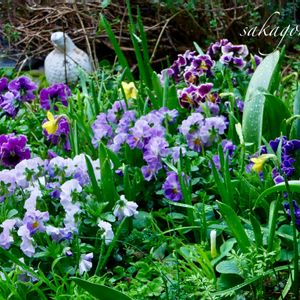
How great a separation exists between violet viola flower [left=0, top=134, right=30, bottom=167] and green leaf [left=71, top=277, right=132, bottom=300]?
2.62ft

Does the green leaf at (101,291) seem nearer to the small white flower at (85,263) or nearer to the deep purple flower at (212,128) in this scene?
the small white flower at (85,263)

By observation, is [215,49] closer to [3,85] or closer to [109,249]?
[3,85]

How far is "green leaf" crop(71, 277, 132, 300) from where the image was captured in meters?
1.64

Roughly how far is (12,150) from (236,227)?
826mm

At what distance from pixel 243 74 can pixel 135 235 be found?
114 cm

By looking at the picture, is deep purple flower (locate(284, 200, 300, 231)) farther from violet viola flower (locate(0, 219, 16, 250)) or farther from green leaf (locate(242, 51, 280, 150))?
violet viola flower (locate(0, 219, 16, 250))

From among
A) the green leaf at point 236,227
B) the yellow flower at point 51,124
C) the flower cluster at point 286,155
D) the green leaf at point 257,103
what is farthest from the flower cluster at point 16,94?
the green leaf at point 236,227

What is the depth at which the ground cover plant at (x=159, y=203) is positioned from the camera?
1.87m

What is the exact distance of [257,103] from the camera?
247 centimetres

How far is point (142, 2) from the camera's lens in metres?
4.76

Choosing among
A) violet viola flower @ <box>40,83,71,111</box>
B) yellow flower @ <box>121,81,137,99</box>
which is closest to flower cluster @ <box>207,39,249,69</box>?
yellow flower @ <box>121,81,137,99</box>

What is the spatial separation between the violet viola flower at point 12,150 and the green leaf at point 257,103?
0.72 metres

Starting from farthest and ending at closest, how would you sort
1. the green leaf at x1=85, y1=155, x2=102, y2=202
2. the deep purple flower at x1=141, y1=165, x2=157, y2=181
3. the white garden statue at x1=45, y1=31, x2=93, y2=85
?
the white garden statue at x1=45, y1=31, x2=93, y2=85
the deep purple flower at x1=141, y1=165, x2=157, y2=181
the green leaf at x1=85, y1=155, x2=102, y2=202

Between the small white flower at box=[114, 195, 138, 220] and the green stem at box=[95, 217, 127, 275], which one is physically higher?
the small white flower at box=[114, 195, 138, 220]
